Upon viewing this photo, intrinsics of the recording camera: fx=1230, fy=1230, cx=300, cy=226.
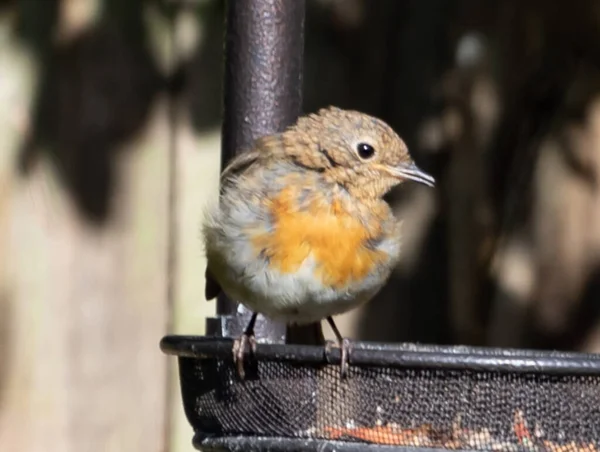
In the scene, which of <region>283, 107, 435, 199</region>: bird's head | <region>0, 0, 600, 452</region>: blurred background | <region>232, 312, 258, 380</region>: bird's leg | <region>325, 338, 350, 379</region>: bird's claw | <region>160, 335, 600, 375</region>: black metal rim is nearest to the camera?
<region>160, 335, 600, 375</region>: black metal rim

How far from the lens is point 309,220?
111 inches

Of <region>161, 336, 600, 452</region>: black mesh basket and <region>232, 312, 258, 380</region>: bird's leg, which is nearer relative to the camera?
<region>161, 336, 600, 452</region>: black mesh basket

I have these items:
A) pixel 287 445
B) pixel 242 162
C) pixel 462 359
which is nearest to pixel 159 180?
pixel 242 162

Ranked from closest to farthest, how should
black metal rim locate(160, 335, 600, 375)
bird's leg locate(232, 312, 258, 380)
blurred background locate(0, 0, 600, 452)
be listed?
black metal rim locate(160, 335, 600, 375), bird's leg locate(232, 312, 258, 380), blurred background locate(0, 0, 600, 452)

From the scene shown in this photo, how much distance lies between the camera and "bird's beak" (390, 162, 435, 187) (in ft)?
9.88

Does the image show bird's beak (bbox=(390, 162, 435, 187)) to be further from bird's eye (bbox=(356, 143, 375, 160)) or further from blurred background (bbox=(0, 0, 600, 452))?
blurred background (bbox=(0, 0, 600, 452))

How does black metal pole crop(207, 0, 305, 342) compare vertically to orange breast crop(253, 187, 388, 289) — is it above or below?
above

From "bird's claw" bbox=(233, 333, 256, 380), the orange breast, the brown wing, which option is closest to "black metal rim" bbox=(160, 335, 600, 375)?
"bird's claw" bbox=(233, 333, 256, 380)

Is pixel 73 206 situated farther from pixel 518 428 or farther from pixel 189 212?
pixel 518 428

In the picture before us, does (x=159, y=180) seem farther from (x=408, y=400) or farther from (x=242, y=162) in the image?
(x=408, y=400)

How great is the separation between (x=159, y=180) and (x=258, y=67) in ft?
2.60

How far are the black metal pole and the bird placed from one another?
0.16 feet

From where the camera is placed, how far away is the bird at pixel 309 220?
280 centimetres

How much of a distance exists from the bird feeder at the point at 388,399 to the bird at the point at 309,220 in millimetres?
191
